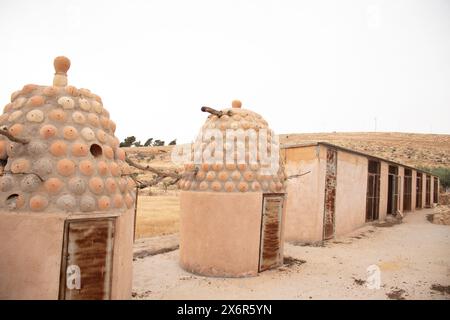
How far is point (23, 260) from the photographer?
394cm

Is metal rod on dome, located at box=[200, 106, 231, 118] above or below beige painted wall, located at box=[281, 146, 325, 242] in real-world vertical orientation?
above

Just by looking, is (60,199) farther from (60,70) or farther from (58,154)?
(60,70)

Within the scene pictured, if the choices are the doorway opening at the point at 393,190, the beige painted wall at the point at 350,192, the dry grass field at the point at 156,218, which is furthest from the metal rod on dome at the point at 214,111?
the doorway opening at the point at 393,190

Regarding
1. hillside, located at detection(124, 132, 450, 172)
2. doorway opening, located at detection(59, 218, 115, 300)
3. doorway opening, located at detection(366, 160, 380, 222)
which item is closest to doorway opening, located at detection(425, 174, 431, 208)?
Result: doorway opening, located at detection(366, 160, 380, 222)

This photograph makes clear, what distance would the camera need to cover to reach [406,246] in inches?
454

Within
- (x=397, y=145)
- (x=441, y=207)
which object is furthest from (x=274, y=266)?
(x=397, y=145)

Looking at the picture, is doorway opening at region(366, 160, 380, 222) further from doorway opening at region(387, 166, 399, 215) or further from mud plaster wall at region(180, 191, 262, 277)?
mud plaster wall at region(180, 191, 262, 277)

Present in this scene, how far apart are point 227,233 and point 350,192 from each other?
8340 millimetres

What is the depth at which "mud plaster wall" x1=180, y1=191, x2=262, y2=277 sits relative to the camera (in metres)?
7.59

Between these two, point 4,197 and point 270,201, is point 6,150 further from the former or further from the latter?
point 270,201

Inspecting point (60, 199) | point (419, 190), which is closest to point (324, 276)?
point (60, 199)

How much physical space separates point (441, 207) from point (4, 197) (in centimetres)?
2000

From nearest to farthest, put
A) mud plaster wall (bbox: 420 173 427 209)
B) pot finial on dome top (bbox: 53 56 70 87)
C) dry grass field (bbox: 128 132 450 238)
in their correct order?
pot finial on dome top (bbox: 53 56 70 87)
dry grass field (bbox: 128 132 450 238)
mud plaster wall (bbox: 420 173 427 209)

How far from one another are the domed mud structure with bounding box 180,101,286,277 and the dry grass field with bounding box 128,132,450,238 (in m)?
5.30
